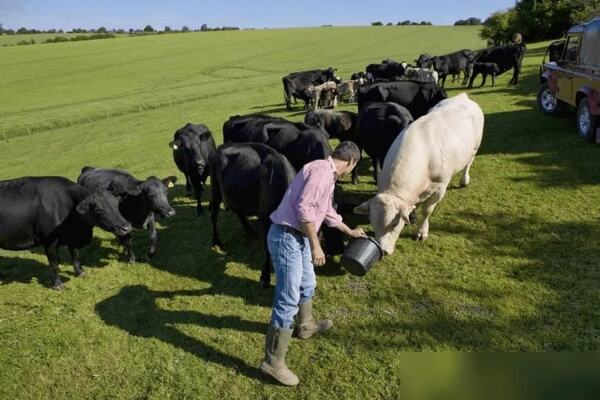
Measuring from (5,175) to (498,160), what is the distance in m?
15.0

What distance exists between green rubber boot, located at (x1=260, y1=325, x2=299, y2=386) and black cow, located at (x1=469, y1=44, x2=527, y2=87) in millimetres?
18876

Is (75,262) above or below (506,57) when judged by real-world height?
below

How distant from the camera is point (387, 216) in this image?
6.22m

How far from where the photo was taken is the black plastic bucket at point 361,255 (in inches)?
211

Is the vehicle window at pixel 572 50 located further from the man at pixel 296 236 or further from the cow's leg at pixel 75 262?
the cow's leg at pixel 75 262

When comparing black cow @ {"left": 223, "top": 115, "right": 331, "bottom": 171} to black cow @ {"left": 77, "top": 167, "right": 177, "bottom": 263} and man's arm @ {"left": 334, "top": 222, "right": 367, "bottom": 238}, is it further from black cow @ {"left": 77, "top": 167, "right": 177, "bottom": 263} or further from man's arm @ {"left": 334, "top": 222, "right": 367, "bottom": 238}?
man's arm @ {"left": 334, "top": 222, "right": 367, "bottom": 238}

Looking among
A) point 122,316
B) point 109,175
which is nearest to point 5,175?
point 109,175

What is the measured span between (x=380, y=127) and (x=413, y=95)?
4.09 meters

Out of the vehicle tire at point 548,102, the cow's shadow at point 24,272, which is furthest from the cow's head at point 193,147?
the vehicle tire at point 548,102

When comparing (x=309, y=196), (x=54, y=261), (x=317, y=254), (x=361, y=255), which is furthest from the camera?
(x=54, y=261)

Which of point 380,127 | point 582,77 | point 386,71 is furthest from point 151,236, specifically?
point 386,71

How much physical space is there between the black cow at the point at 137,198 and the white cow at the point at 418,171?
3.29 m

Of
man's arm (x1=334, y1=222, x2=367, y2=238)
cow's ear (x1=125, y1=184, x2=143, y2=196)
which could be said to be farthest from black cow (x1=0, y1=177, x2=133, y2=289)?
man's arm (x1=334, y1=222, x2=367, y2=238)

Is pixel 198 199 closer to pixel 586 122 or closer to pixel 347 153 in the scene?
pixel 347 153
